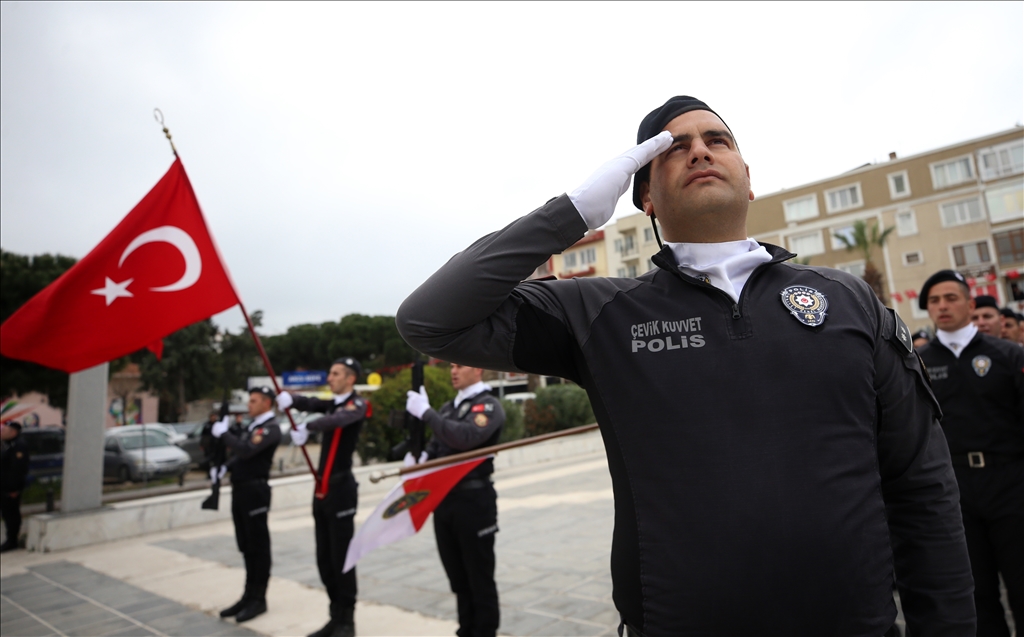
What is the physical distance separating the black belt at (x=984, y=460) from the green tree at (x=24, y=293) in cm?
1678

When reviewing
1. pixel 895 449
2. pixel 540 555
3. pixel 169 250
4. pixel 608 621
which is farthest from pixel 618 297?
pixel 540 555

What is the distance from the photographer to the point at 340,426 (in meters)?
5.49

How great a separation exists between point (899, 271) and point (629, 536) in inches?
1641

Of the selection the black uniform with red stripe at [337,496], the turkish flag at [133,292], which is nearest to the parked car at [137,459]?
the black uniform with red stripe at [337,496]

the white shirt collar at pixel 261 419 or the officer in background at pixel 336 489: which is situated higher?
the white shirt collar at pixel 261 419

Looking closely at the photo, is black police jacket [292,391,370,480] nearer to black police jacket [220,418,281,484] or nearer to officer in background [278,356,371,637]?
officer in background [278,356,371,637]

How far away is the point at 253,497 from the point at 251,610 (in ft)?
3.18

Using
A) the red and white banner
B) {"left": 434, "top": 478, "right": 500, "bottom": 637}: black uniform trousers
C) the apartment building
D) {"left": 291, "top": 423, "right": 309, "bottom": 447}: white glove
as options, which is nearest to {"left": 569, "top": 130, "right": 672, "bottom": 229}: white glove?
the red and white banner

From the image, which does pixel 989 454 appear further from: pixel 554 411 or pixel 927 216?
pixel 927 216

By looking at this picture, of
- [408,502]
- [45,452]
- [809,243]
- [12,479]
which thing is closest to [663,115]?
[408,502]

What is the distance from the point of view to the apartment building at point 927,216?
33562 millimetres

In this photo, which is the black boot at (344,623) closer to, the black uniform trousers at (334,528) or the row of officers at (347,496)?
the row of officers at (347,496)

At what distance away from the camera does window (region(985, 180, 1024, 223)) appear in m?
33.3

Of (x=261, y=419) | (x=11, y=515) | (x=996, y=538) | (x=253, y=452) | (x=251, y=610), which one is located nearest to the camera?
(x=996, y=538)
